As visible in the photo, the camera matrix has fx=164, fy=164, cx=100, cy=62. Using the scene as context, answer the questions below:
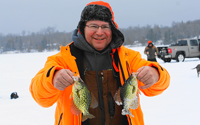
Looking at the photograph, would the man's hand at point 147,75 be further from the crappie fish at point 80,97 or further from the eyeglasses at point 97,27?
the eyeglasses at point 97,27

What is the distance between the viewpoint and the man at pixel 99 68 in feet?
5.96

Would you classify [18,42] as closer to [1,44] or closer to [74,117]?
[1,44]

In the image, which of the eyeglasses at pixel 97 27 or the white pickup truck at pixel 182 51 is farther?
the white pickup truck at pixel 182 51

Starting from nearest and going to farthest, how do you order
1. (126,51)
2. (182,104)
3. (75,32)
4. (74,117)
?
(74,117) → (126,51) → (75,32) → (182,104)

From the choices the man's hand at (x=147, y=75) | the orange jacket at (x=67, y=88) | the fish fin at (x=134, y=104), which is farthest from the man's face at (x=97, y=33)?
the fish fin at (x=134, y=104)

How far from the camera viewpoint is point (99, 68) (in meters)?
2.17

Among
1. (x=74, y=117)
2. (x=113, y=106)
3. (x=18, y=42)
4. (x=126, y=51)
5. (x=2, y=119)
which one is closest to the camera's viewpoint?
(x=74, y=117)

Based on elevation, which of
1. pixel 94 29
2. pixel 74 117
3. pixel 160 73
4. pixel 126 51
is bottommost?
pixel 74 117

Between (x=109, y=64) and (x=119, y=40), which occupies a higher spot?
(x=119, y=40)

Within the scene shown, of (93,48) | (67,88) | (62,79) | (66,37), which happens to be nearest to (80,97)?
(62,79)

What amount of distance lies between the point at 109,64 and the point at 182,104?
12.6 ft

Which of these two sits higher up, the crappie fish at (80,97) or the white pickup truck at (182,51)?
the crappie fish at (80,97)

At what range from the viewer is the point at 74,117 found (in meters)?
1.83

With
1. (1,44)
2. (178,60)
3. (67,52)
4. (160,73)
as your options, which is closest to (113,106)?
(160,73)
